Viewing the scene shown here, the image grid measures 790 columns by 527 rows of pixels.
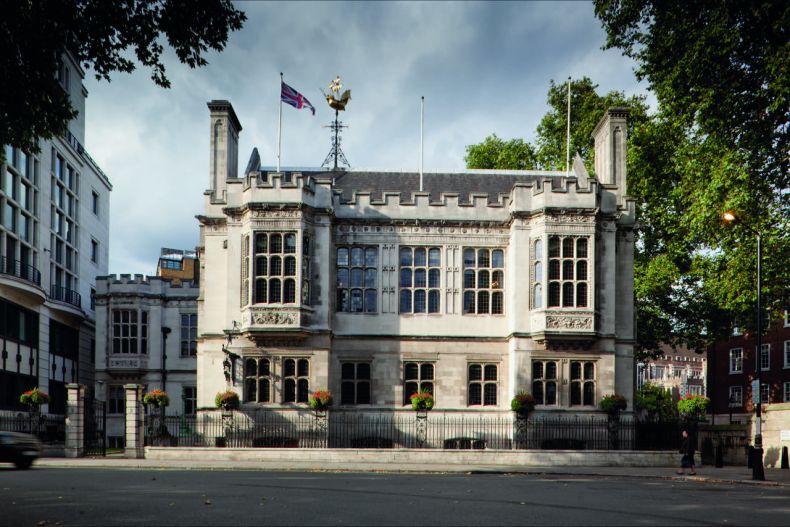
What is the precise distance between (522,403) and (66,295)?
107ft

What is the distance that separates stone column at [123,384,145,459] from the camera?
28250 millimetres

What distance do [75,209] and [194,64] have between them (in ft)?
132

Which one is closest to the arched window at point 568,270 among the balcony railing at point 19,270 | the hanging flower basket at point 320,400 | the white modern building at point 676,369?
the hanging flower basket at point 320,400

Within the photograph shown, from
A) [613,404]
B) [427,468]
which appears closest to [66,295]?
[427,468]

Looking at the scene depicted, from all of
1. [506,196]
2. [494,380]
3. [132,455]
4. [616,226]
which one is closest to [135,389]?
[132,455]

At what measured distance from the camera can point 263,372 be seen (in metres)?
30.4

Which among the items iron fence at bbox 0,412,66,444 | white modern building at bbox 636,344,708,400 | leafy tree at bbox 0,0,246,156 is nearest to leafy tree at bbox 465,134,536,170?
iron fence at bbox 0,412,66,444

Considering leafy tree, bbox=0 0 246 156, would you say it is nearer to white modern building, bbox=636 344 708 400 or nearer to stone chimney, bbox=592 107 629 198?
stone chimney, bbox=592 107 629 198

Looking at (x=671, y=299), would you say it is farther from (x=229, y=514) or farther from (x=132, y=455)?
(x=229, y=514)

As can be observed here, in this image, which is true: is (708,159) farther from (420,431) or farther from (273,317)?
(273,317)

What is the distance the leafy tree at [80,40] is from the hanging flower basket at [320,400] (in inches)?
647

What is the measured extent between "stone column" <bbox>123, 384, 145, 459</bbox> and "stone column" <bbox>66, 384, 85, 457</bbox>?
2.20 metres

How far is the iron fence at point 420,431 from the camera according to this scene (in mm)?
29438

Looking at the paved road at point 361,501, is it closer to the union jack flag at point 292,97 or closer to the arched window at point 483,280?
the arched window at point 483,280
